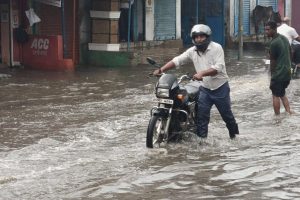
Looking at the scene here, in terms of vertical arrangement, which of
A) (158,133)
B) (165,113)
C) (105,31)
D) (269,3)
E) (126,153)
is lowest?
(126,153)

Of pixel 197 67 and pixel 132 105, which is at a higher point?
pixel 197 67

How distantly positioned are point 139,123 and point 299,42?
6.77 meters

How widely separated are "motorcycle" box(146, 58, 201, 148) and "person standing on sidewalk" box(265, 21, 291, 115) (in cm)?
242

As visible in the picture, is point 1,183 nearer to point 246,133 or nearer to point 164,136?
point 164,136

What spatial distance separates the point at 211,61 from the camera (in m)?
8.34

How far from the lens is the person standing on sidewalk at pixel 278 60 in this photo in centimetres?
1050

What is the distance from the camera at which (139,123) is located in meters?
10.5

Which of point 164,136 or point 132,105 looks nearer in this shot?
point 164,136

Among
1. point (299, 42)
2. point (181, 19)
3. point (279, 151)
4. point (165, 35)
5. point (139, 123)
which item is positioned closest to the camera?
point (279, 151)

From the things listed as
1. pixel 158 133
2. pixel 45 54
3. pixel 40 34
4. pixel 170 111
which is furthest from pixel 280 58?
pixel 40 34

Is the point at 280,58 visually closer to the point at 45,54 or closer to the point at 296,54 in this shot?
the point at 296,54

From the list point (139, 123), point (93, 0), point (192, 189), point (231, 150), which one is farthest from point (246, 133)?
point (93, 0)

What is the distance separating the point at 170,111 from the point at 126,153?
0.82 m

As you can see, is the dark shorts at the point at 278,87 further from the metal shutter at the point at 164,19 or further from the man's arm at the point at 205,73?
the metal shutter at the point at 164,19
